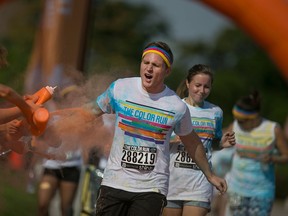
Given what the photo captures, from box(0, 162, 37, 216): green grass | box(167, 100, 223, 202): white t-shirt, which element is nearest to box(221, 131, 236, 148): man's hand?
box(167, 100, 223, 202): white t-shirt

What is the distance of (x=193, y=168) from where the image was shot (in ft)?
32.1

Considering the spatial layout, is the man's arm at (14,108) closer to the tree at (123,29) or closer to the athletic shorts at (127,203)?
the athletic shorts at (127,203)

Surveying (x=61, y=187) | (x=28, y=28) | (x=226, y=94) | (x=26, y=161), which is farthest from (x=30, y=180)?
(x=28, y=28)

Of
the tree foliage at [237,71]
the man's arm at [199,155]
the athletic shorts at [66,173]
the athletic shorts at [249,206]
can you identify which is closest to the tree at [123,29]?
the tree foliage at [237,71]

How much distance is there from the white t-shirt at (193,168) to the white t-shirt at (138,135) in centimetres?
142

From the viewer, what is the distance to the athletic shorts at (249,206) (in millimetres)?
12320

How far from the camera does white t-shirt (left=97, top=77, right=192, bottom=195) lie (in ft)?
26.9

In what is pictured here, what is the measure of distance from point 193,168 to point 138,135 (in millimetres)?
1699

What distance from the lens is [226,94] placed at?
41.7m

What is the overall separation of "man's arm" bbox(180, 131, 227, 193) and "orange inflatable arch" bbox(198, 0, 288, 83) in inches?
278

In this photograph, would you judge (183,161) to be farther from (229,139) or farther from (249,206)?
(249,206)

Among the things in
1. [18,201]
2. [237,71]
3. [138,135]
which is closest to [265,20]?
[18,201]

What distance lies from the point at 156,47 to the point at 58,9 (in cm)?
928

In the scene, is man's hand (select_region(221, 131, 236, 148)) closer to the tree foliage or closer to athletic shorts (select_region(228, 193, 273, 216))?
athletic shorts (select_region(228, 193, 273, 216))
